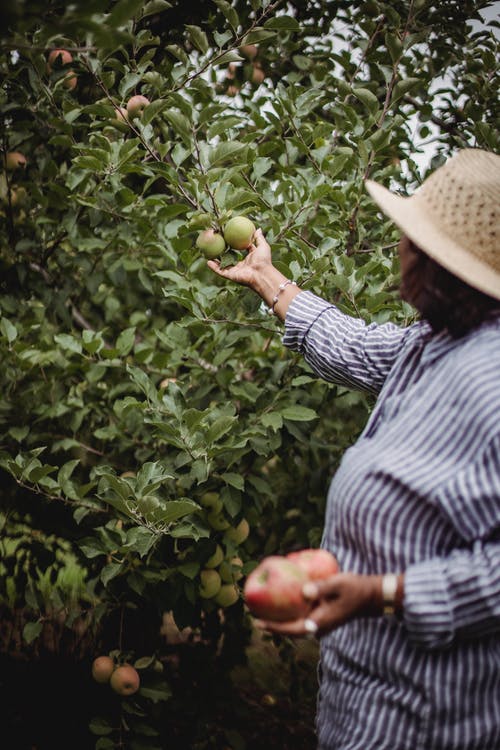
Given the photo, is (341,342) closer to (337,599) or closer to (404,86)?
(337,599)

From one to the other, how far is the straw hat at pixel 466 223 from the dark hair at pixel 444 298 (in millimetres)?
41

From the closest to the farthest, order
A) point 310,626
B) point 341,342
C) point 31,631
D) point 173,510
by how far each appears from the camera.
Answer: point 310,626 < point 341,342 < point 173,510 < point 31,631

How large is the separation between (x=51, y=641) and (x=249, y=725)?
91 cm

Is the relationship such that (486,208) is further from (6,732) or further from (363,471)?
(6,732)

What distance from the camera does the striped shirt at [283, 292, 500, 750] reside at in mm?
944

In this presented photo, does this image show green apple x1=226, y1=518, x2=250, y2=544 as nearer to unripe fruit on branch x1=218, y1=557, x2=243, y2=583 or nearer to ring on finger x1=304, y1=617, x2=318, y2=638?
unripe fruit on branch x1=218, y1=557, x2=243, y2=583

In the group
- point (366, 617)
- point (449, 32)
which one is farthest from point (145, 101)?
point (366, 617)

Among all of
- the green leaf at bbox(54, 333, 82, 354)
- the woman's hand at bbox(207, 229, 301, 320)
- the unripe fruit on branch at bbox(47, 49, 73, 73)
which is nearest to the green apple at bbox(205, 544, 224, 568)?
the green leaf at bbox(54, 333, 82, 354)

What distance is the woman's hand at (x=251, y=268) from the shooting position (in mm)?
1602

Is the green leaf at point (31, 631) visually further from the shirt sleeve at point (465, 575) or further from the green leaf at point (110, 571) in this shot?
the shirt sleeve at point (465, 575)

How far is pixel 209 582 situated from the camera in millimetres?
2045

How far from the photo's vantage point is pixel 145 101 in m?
1.90

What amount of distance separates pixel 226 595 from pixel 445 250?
145cm

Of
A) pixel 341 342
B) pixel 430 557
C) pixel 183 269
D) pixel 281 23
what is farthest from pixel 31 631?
pixel 281 23
